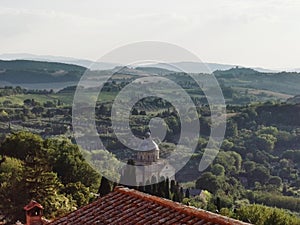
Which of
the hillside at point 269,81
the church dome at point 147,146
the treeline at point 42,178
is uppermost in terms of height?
the hillside at point 269,81

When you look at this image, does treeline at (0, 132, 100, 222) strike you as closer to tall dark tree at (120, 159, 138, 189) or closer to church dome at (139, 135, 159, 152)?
tall dark tree at (120, 159, 138, 189)

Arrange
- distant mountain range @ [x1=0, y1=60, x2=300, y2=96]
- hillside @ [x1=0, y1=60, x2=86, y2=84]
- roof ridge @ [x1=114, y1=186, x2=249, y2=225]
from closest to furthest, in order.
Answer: roof ridge @ [x1=114, y1=186, x2=249, y2=225] → distant mountain range @ [x1=0, y1=60, x2=300, y2=96] → hillside @ [x1=0, y1=60, x2=86, y2=84]

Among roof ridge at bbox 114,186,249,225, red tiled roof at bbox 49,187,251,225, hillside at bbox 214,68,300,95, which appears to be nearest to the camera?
roof ridge at bbox 114,186,249,225

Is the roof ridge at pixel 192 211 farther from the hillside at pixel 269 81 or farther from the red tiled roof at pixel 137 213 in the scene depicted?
the hillside at pixel 269 81

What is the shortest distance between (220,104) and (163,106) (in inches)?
795

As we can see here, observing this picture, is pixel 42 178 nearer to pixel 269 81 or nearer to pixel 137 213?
pixel 137 213

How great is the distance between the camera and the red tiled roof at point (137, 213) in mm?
7539

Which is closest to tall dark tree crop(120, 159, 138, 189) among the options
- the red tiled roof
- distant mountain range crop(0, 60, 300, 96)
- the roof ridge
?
the red tiled roof

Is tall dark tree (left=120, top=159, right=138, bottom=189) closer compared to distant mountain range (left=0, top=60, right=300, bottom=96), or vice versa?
tall dark tree (left=120, top=159, right=138, bottom=189)

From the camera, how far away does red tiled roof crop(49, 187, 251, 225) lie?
24.7 feet

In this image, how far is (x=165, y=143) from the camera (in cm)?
9200

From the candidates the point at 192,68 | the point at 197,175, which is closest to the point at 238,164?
the point at 197,175

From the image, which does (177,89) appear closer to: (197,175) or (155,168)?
(197,175)

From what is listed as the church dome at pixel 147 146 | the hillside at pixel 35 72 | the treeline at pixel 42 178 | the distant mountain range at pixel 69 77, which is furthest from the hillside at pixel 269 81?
the treeline at pixel 42 178
